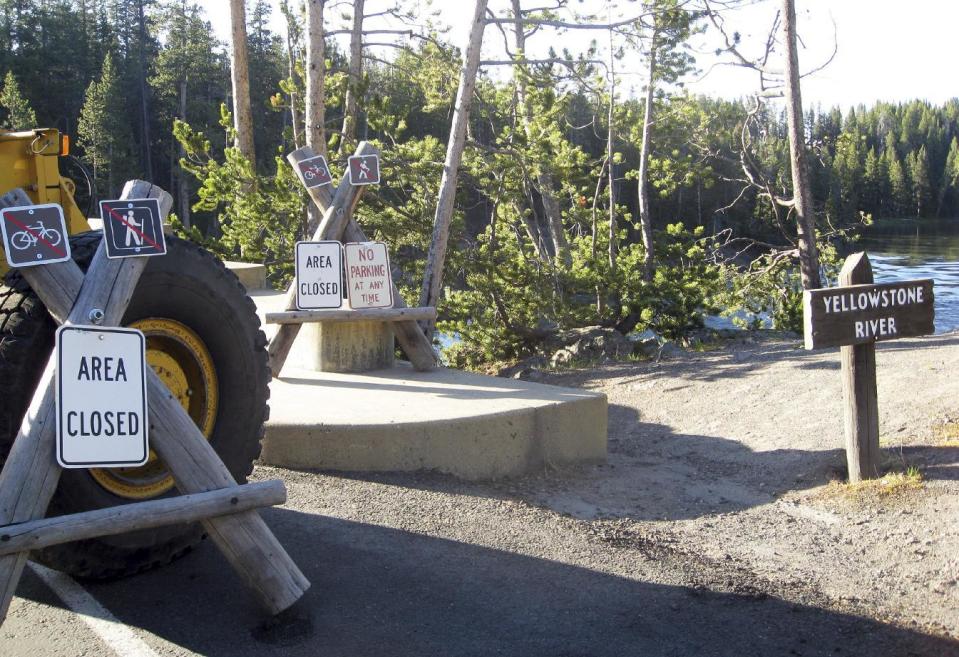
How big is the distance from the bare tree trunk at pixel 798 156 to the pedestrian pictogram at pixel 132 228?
11.9m

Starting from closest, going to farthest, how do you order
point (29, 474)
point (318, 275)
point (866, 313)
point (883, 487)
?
point (29, 474), point (883, 487), point (866, 313), point (318, 275)

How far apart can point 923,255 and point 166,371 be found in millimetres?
46067

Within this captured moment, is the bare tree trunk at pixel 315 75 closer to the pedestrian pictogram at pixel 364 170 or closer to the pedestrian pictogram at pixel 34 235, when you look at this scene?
the pedestrian pictogram at pixel 364 170

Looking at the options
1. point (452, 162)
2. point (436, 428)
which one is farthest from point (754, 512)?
point (452, 162)

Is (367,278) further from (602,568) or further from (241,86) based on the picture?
(241,86)

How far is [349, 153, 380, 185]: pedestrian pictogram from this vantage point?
→ 334 inches

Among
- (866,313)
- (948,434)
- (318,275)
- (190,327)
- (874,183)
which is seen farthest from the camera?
(874,183)

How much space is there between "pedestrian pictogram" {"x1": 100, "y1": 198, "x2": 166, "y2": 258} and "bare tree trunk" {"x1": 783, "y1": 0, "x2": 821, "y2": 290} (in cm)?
1191

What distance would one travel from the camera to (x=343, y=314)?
8188 mm

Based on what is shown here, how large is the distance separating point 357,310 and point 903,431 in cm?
457

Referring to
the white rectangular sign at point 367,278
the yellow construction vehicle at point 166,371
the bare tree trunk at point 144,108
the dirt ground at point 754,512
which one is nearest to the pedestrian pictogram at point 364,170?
the white rectangular sign at point 367,278

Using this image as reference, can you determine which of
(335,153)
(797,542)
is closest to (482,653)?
(797,542)

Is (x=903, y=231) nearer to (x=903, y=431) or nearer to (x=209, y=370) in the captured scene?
(x=903, y=431)

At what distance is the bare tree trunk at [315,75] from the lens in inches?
494
